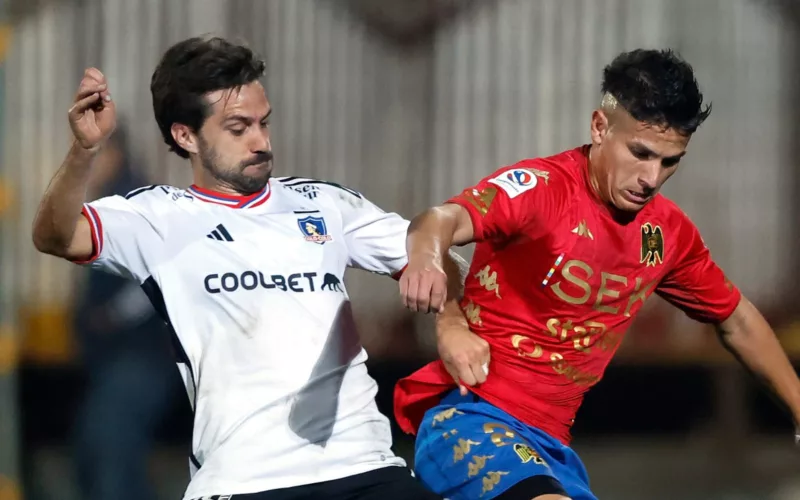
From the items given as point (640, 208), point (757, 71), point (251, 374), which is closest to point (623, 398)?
point (757, 71)

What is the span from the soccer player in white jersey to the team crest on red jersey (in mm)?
586

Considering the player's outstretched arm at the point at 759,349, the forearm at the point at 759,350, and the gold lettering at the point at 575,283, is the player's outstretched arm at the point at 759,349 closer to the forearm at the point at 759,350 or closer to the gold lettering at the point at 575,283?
the forearm at the point at 759,350

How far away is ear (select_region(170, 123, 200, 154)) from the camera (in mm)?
2396

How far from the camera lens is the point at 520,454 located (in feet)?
7.23

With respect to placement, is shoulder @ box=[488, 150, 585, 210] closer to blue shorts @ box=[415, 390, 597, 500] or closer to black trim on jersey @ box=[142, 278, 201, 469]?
blue shorts @ box=[415, 390, 597, 500]

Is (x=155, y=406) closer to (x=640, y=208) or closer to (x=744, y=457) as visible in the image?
(x=640, y=208)

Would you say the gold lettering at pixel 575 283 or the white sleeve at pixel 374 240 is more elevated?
the white sleeve at pixel 374 240

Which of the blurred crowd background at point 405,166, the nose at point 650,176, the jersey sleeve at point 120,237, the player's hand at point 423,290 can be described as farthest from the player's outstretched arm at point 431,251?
the blurred crowd background at point 405,166

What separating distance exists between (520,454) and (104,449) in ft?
6.61

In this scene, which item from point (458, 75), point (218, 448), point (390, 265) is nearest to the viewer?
point (218, 448)

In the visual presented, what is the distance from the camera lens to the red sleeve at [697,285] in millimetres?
2611

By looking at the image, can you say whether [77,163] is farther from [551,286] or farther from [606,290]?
[606,290]

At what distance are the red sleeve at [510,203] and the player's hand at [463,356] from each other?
0.79 ft

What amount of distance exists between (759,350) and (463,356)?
2.99 feet
